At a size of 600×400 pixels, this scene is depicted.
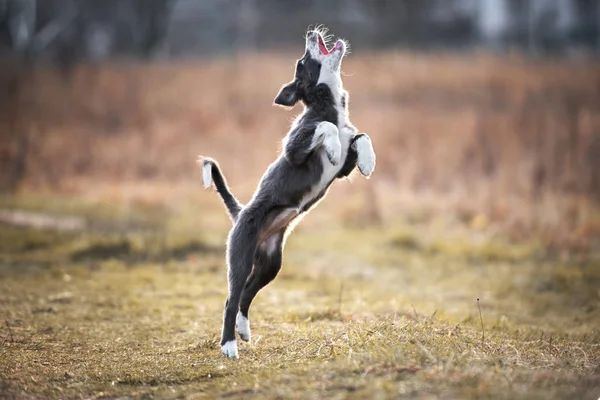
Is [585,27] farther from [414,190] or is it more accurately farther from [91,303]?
[91,303]

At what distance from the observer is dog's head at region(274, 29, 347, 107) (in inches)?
278

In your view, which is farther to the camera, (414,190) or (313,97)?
(414,190)

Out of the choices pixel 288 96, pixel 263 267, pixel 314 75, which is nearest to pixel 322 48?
pixel 314 75

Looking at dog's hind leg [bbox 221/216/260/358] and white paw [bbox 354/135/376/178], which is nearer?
dog's hind leg [bbox 221/216/260/358]

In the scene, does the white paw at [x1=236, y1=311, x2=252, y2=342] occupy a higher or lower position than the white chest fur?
lower

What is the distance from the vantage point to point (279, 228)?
6809 mm

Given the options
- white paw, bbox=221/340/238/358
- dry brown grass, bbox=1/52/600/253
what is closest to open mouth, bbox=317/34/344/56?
white paw, bbox=221/340/238/358

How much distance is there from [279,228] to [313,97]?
123 centimetres

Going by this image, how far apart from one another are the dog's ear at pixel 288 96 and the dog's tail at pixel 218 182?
2.63 ft

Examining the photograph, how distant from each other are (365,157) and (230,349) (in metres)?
1.94

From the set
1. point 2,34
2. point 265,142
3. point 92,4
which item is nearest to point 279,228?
point 265,142

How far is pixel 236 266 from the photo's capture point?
21.2 feet

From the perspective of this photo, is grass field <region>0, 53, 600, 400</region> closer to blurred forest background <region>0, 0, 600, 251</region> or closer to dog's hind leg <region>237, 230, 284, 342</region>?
blurred forest background <region>0, 0, 600, 251</region>

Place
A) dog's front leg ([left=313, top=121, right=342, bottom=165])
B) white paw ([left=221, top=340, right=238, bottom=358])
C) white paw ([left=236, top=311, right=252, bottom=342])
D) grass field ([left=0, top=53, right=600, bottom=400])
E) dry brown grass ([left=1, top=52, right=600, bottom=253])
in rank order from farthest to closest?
dry brown grass ([left=1, top=52, right=600, bottom=253]) → white paw ([left=236, top=311, right=252, bottom=342]) → dog's front leg ([left=313, top=121, right=342, bottom=165]) → white paw ([left=221, top=340, right=238, bottom=358]) → grass field ([left=0, top=53, right=600, bottom=400])
